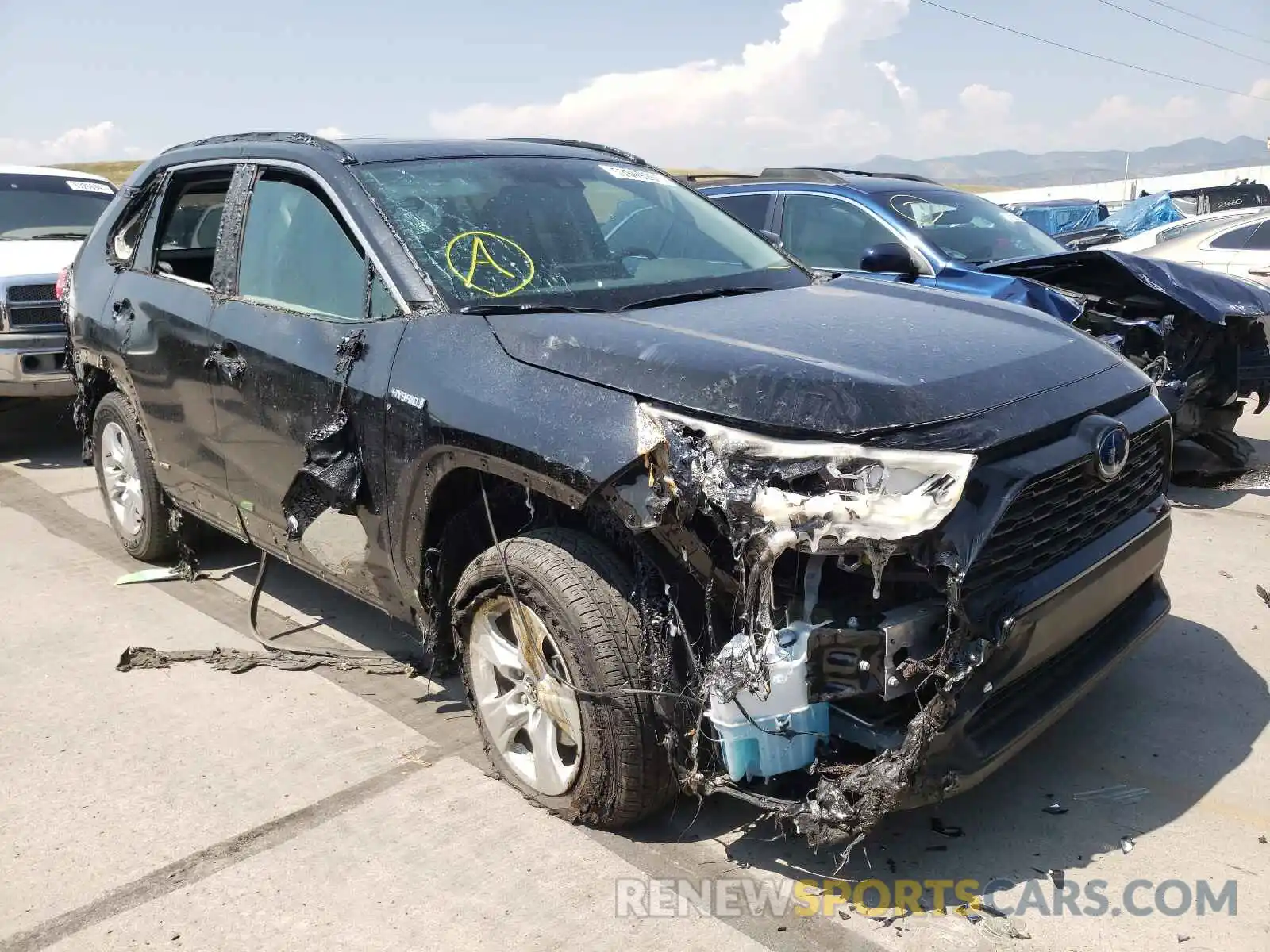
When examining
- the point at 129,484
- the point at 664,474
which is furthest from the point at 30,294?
the point at 664,474

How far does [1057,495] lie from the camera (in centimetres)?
276

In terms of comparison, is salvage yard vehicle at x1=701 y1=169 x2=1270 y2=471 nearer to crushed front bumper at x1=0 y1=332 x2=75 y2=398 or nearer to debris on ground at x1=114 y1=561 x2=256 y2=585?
debris on ground at x1=114 y1=561 x2=256 y2=585

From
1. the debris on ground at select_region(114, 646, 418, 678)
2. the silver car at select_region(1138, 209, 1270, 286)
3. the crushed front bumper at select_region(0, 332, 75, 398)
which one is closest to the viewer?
the debris on ground at select_region(114, 646, 418, 678)

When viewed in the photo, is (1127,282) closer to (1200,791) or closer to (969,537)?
(1200,791)

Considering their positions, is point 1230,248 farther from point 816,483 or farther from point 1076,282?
point 816,483

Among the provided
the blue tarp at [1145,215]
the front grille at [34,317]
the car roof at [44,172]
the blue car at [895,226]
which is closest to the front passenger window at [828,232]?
the blue car at [895,226]

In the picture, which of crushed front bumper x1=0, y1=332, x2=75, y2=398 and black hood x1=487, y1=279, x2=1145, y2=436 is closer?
black hood x1=487, y1=279, x2=1145, y2=436

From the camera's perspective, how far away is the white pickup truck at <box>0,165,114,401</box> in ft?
25.2

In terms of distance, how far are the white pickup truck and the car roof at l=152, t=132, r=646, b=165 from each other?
150 inches

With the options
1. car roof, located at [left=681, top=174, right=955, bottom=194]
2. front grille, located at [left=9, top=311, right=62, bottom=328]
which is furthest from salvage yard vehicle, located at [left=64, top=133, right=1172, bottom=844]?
front grille, located at [left=9, top=311, right=62, bottom=328]

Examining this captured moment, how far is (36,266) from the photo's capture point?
8078mm

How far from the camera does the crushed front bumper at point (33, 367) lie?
764cm

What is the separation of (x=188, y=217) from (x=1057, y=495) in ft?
14.0

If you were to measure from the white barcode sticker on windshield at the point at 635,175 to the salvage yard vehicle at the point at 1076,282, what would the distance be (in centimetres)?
153
